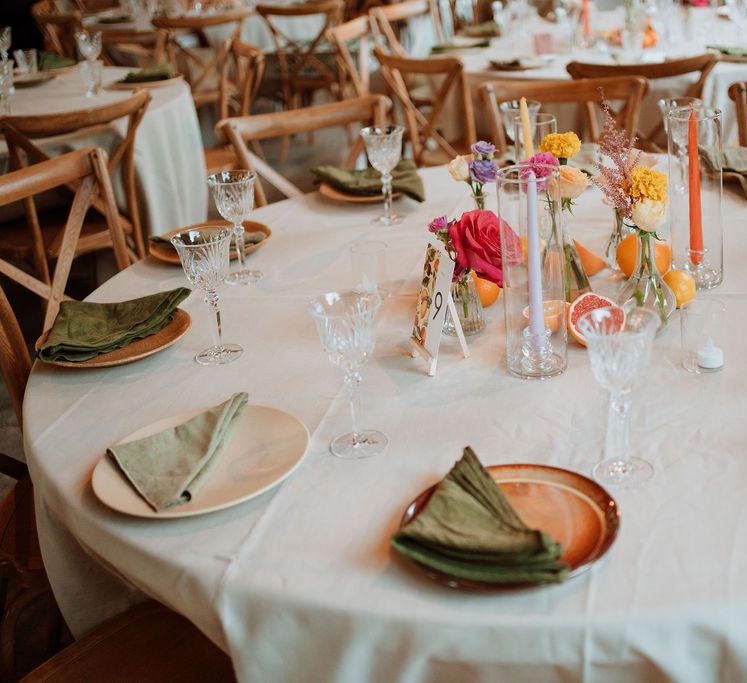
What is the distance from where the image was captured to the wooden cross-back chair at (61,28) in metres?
5.77

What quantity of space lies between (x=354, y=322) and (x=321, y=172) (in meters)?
1.23

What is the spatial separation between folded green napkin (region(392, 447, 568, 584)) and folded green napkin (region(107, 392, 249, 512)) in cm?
30

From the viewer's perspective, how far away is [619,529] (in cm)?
98

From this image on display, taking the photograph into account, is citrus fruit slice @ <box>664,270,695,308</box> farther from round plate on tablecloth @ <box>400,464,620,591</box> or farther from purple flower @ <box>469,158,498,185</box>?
round plate on tablecloth @ <box>400,464,620,591</box>

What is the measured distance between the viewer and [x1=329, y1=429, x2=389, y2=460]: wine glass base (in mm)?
1191

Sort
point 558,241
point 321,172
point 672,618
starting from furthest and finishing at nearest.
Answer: point 321,172, point 558,241, point 672,618

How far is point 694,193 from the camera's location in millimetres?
1521

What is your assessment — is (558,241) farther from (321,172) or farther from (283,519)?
(321,172)

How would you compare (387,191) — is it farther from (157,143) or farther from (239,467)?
(157,143)

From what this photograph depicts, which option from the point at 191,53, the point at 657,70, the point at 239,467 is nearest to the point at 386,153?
the point at 239,467

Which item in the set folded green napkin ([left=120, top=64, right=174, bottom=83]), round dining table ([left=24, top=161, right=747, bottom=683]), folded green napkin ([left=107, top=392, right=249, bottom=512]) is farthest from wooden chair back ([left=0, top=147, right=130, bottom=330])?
folded green napkin ([left=120, top=64, right=174, bottom=83])

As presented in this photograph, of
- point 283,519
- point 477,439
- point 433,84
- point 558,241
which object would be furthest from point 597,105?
point 283,519

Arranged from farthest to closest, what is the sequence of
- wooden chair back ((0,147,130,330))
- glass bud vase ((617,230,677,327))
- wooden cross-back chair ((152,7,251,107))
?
wooden cross-back chair ((152,7,251,107)), wooden chair back ((0,147,130,330)), glass bud vase ((617,230,677,327))

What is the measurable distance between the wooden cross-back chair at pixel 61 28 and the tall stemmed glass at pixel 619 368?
5.44 metres
